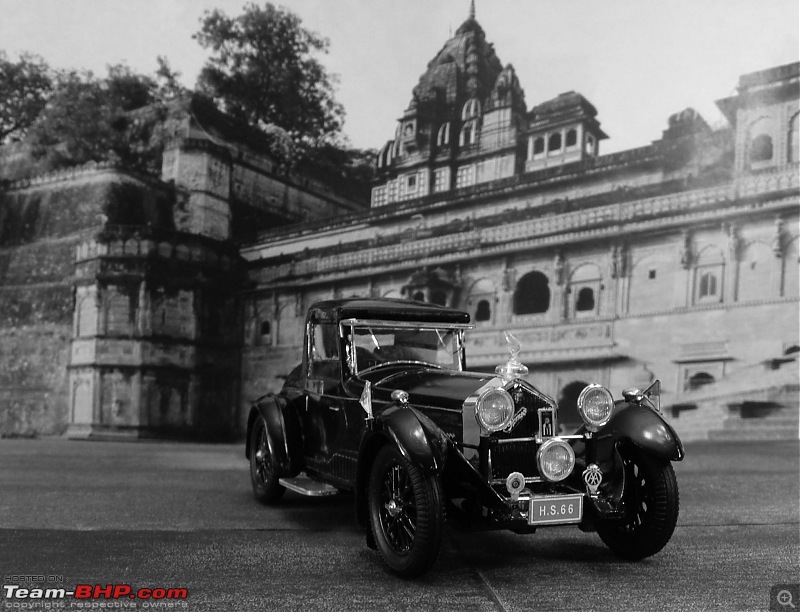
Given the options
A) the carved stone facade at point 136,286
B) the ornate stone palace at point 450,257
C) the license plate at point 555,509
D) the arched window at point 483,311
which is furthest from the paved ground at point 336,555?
the carved stone facade at point 136,286

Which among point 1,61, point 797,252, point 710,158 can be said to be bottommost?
point 797,252

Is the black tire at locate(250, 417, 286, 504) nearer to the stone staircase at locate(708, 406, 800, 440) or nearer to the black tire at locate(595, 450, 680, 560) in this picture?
the black tire at locate(595, 450, 680, 560)

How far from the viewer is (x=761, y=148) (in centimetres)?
738

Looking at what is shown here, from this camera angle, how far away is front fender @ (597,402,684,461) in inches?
130

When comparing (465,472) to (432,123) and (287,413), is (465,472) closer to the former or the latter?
(287,413)

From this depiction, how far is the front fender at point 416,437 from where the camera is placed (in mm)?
2928

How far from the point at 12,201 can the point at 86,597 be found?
8385 mm

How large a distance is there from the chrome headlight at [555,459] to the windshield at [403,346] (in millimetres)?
1231

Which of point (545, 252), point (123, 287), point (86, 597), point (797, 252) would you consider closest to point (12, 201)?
point (123, 287)

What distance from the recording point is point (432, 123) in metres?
8.29

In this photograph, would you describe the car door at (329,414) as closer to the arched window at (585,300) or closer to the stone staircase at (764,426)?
the arched window at (585,300)
